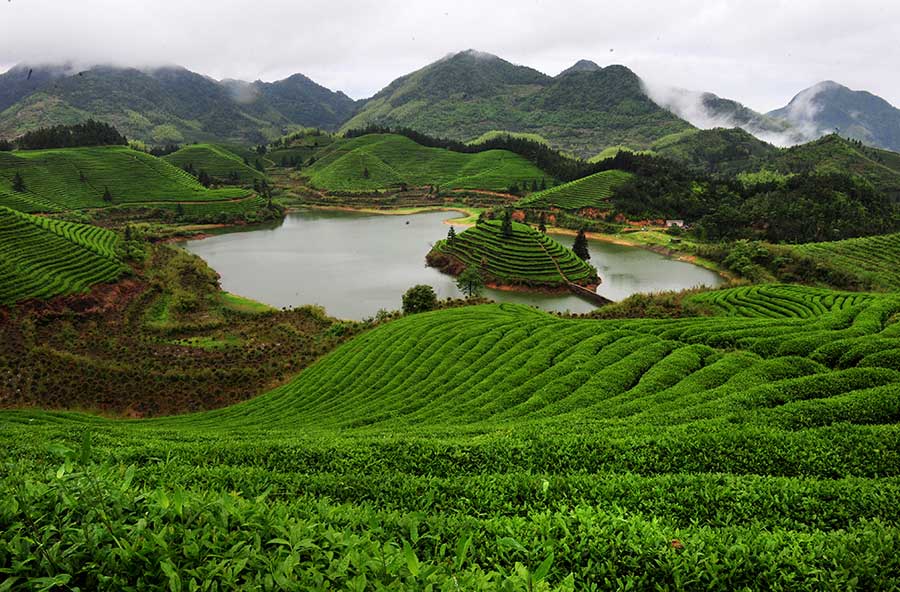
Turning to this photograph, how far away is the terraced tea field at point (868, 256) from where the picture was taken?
44.6 m

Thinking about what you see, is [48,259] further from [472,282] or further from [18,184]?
[18,184]

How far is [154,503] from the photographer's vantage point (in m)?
2.84

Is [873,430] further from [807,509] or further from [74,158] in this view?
[74,158]

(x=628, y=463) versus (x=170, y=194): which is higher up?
(x=170, y=194)

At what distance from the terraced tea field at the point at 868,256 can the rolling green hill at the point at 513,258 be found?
83.8 feet

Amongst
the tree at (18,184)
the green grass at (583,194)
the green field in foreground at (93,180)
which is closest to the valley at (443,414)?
the tree at (18,184)

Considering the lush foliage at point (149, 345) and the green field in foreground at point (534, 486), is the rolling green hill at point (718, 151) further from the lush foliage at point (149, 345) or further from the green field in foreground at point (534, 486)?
the green field in foreground at point (534, 486)

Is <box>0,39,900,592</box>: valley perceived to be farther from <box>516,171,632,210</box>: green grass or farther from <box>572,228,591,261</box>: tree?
<box>516,171,632,210</box>: green grass

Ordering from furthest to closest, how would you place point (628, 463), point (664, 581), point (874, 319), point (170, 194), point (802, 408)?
point (170, 194) → point (874, 319) → point (802, 408) → point (628, 463) → point (664, 581)

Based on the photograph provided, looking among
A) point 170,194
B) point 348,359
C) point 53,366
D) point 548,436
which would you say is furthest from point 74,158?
point 548,436

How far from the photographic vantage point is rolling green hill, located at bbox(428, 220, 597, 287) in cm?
4794

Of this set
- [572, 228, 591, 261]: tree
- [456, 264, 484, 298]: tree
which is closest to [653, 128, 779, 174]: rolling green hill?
[572, 228, 591, 261]: tree

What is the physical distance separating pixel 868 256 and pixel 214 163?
13158 cm

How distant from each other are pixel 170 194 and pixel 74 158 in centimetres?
2173
